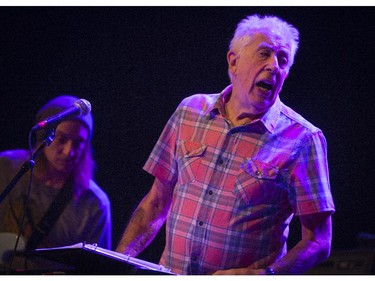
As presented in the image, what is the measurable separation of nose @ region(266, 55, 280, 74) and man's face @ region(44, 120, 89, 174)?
136 cm

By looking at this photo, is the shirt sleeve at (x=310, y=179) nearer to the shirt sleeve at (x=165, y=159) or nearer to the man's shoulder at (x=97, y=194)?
the shirt sleeve at (x=165, y=159)

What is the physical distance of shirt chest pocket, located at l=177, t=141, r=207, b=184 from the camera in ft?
9.96

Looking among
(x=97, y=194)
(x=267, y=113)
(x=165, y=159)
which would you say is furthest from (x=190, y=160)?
(x=97, y=194)

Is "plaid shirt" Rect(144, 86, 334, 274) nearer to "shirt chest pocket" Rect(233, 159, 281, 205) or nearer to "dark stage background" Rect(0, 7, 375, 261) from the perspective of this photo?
"shirt chest pocket" Rect(233, 159, 281, 205)

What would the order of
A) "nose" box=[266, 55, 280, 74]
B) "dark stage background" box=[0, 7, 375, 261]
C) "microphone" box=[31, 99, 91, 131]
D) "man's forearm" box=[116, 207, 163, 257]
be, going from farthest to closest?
1. "dark stage background" box=[0, 7, 375, 261]
2. "man's forearm" box=[116, 207, 163, 257]
3. "nose" box=[266, 55, 280, 74]
4. "microphone" box=[31, 99, 91, 131]

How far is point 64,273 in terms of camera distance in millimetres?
2447

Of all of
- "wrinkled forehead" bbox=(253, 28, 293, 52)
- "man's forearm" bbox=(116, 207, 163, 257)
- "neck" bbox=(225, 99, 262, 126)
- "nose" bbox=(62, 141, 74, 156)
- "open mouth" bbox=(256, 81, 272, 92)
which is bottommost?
"man's forearm" bbox=(116, 207, 163, 257)

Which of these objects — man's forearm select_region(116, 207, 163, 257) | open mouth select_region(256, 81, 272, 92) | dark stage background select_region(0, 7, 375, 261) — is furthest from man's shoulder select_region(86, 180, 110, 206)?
open mouth select_region(256, 81, 272, 92)

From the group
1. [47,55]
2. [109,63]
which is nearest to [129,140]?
[109,63]

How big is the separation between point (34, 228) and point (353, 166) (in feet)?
6.50

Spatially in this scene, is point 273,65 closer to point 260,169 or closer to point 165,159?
point 260,169

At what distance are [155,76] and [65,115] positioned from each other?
4.21 feet

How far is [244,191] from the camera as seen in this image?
2887 millimetres
